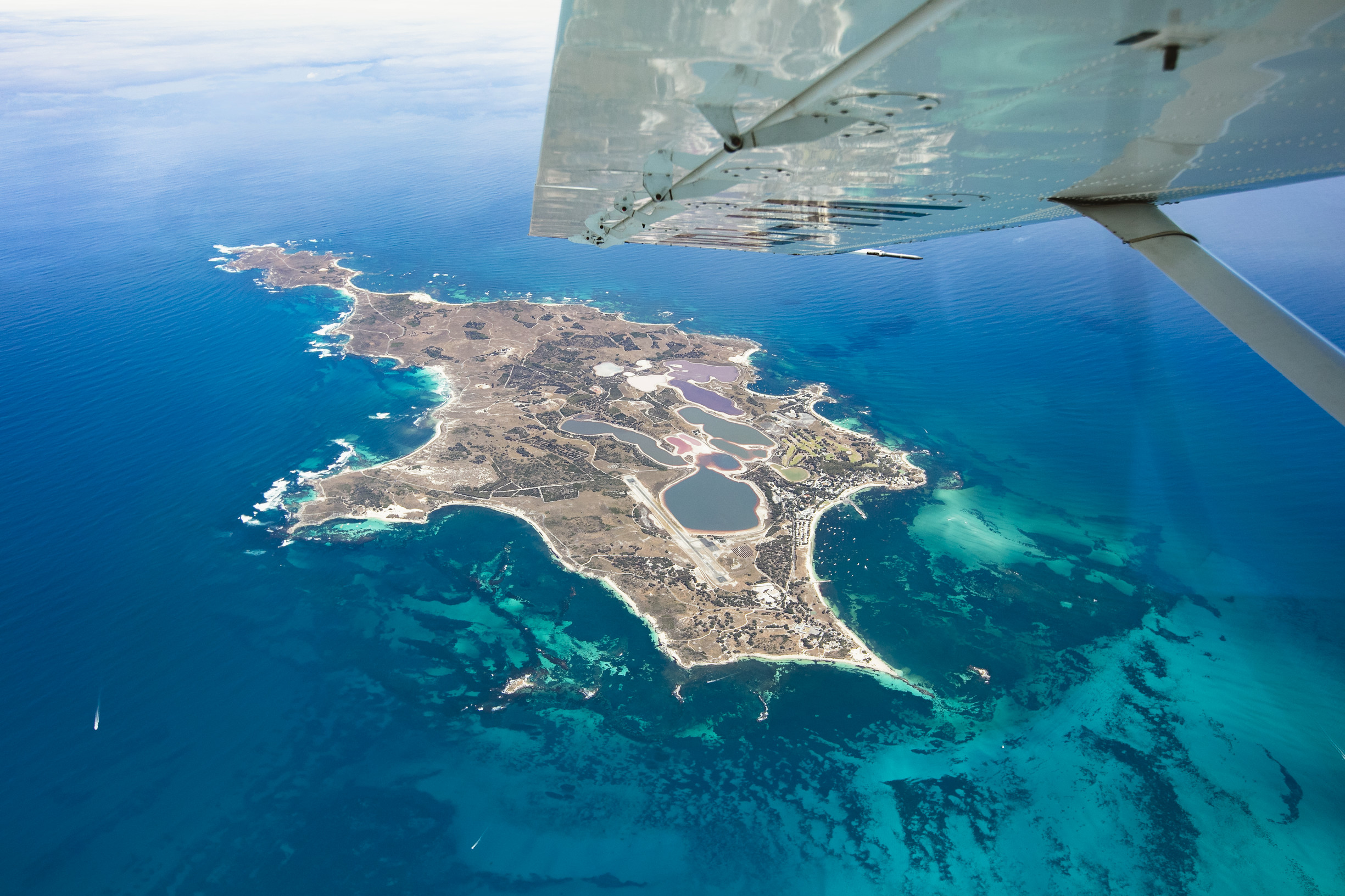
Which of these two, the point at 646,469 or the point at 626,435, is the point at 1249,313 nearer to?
the point at 646,469

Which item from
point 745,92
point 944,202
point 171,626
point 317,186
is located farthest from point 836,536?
point 317,186

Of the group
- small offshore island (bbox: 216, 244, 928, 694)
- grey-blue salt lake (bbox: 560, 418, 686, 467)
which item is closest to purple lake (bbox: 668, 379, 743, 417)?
small offshore island (bbox: 216, 244, 928, 694)

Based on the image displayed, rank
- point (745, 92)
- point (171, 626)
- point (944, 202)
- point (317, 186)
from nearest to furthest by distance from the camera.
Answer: point (745, 92)
point (944, 202)
point (171, 626)
point (317, 186)

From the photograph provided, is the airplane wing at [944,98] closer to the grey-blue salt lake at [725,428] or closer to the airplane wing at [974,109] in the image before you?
the airplane wing at [974,109]

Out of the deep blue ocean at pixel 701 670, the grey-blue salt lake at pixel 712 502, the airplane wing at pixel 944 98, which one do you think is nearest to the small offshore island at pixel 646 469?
the grey-blue salt lake at pixel 712 502

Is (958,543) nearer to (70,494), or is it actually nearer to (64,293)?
(70,494)
